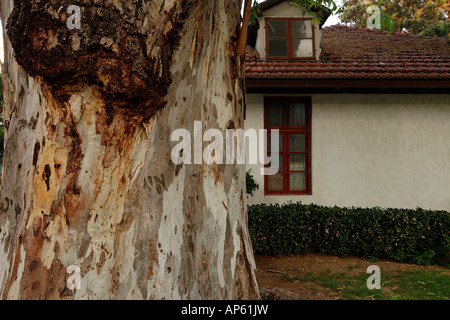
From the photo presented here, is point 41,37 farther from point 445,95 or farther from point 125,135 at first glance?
point 445,95

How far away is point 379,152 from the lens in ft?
26.2

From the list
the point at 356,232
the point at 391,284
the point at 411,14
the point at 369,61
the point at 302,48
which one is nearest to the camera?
the point at 391,284

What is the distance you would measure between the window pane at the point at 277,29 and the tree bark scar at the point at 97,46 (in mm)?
6863

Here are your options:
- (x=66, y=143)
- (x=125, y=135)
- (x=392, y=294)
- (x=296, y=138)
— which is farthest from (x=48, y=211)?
(x=296, y=138)

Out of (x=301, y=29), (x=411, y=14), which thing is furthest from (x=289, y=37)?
(x=411, y=14)

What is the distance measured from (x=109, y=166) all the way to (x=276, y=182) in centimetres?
625

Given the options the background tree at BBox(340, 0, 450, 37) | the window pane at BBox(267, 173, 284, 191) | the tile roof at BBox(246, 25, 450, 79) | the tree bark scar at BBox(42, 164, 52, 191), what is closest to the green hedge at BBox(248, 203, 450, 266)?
A: the window pane at BBox(267, 173, 284, 191)

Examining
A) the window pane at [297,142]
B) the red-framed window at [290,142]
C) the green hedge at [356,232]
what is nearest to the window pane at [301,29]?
the red-framed window at [290,142]

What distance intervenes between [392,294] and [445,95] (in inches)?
209

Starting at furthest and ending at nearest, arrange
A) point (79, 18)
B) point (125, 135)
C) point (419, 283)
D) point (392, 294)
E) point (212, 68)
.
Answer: point (419, 283)
point (392, 294)
point (212, 68)
point (125, 135)
point (79, 18)

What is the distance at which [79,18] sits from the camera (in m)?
1.97

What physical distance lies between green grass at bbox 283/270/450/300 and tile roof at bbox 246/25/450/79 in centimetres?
397

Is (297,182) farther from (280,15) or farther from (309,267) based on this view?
(280,15)

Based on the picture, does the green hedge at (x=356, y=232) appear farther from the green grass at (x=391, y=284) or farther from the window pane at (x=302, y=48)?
the window pane at (x=302, y=48)
